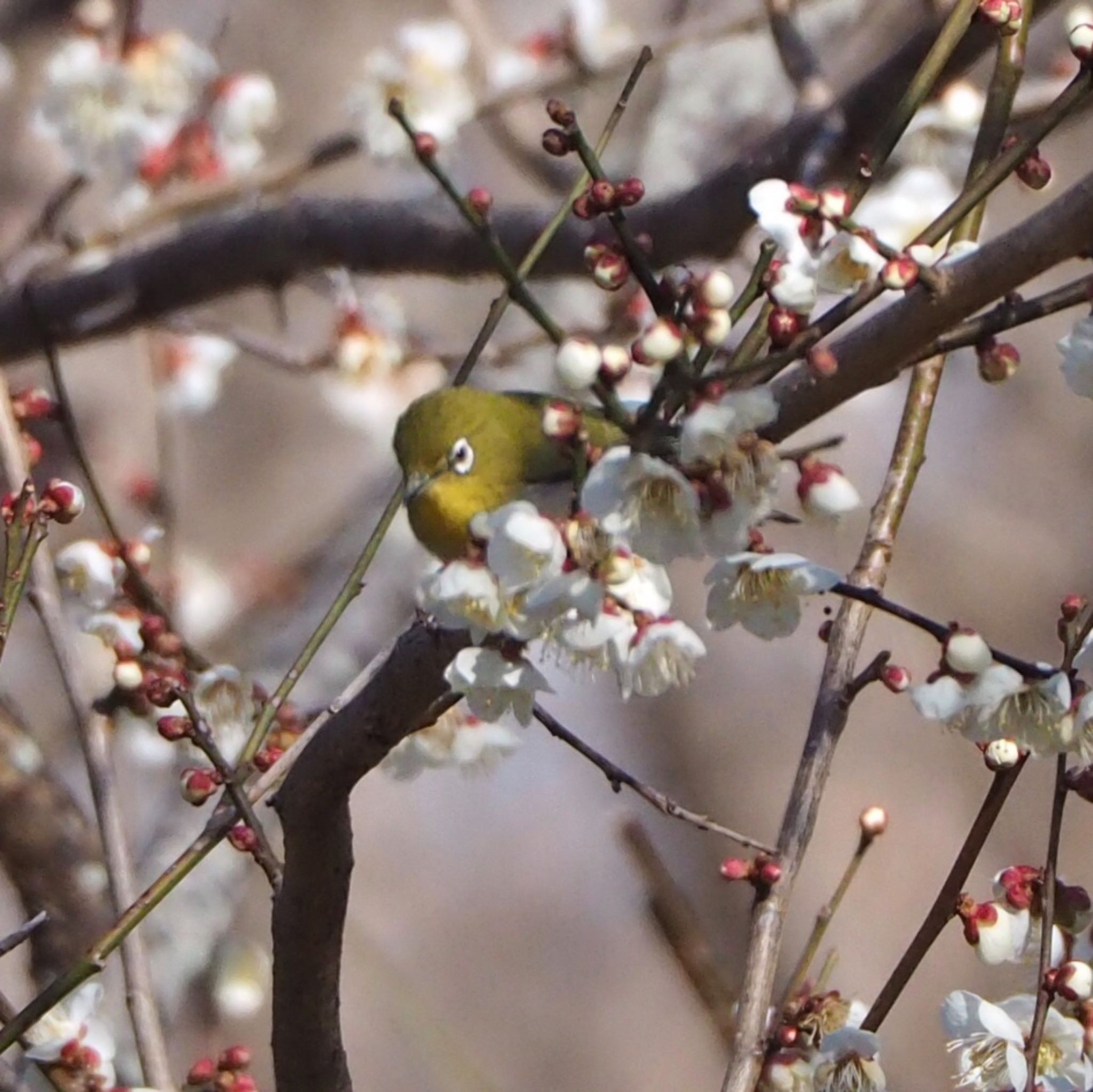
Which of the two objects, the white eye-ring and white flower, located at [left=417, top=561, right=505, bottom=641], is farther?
the white eye-ring

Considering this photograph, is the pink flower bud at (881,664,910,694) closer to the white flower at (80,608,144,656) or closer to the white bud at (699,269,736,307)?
the white bud at (699,269,736,307)

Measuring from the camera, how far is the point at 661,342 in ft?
2.41

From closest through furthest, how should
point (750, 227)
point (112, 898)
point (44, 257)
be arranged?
point (112, 898), point (750, 227), point (44, 257)

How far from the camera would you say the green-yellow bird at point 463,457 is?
1269mm

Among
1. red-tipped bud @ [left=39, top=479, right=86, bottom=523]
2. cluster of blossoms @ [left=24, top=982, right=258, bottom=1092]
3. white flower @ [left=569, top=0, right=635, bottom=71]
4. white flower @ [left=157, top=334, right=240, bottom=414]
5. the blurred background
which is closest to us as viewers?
red-tipped bud @ [left=39, top=479, right=86, bottom=523]

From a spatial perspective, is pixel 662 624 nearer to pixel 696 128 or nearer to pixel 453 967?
pixel 696 128

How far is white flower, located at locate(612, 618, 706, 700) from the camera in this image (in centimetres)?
92

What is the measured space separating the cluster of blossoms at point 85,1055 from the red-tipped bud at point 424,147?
2.39ft

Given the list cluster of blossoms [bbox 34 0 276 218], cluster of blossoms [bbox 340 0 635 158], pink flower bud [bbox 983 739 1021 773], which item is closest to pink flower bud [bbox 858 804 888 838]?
pink flower bud [bbox 983 739 1021 773]

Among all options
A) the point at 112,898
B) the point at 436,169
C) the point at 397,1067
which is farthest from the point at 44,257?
the point at 397,1067

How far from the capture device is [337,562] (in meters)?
3.16

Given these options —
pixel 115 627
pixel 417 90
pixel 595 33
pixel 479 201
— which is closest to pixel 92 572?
pixel 115 627

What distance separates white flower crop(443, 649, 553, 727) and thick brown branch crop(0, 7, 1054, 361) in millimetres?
1017

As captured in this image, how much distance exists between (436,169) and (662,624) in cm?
35
